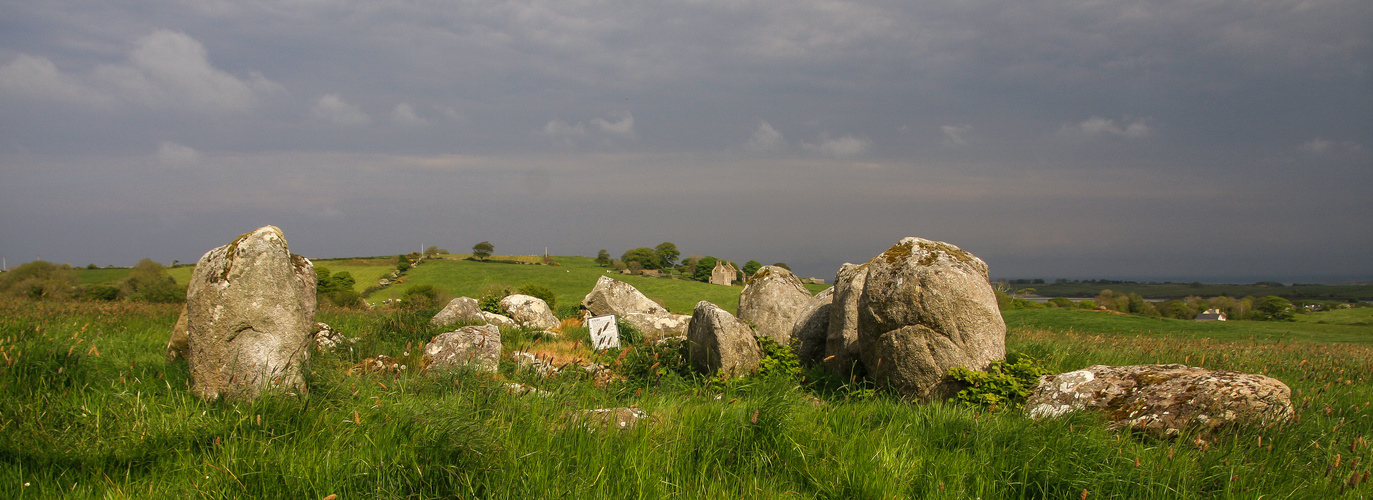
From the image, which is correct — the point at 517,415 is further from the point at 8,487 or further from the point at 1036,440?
the point at 1036,440

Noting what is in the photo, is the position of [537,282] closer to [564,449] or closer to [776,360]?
[776,360]

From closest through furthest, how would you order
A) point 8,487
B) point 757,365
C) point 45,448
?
point 8,487 → point 45,448 → point 757,365

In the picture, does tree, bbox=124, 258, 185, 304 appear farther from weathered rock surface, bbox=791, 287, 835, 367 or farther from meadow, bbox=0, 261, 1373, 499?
weathered rock surface, bbox=791, 287, 835, 367

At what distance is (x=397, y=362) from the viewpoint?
1080 cm

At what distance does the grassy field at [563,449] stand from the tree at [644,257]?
76.3 metres

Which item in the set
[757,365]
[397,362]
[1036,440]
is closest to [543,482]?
[1036,440]

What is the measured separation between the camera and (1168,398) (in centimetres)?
673

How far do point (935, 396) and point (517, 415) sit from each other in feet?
20.0

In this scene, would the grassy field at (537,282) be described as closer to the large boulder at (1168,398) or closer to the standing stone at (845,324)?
the standing stone at (845,324)

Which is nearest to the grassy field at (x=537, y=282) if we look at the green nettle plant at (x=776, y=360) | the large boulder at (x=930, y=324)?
the green nettle plant at (x=776, y=360)

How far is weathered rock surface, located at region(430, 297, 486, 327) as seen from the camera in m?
16.6

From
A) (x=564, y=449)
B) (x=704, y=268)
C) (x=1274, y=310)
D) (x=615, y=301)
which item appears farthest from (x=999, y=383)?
(x=704, y=268)

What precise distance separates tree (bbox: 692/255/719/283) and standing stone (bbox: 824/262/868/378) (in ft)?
202

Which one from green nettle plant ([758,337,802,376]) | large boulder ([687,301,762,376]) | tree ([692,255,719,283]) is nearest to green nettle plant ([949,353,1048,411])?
green nettle plant ([758,337,802,376])
